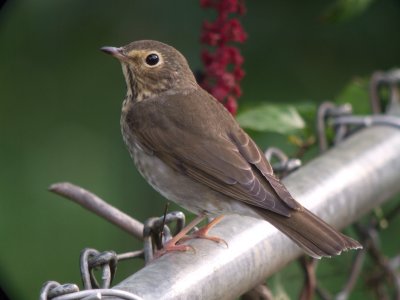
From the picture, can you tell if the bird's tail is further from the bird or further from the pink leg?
the pink leg

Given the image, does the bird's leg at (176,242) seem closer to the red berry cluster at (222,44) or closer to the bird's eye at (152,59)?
Answer: the red berry cluster at (222,44)

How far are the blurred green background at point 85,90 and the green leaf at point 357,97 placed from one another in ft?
2.78

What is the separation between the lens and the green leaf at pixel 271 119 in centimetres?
396

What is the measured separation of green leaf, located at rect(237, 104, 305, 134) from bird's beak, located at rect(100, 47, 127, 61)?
0.48 meters

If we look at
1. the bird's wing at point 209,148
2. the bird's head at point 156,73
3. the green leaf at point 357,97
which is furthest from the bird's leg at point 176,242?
the green leaf at point 357,97

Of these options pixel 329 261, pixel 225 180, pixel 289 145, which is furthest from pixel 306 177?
pixel 329 261

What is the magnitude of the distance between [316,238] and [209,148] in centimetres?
76

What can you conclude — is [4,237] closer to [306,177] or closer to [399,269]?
[399,269]

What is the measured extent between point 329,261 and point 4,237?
1486mm

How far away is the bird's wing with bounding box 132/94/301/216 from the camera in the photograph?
12.2 feet

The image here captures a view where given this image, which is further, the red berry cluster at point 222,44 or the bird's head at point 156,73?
the bird's head at point 156,73

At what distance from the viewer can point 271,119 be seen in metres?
4.02

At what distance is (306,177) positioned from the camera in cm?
344

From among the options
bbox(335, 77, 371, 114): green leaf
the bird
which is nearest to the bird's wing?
the bird
